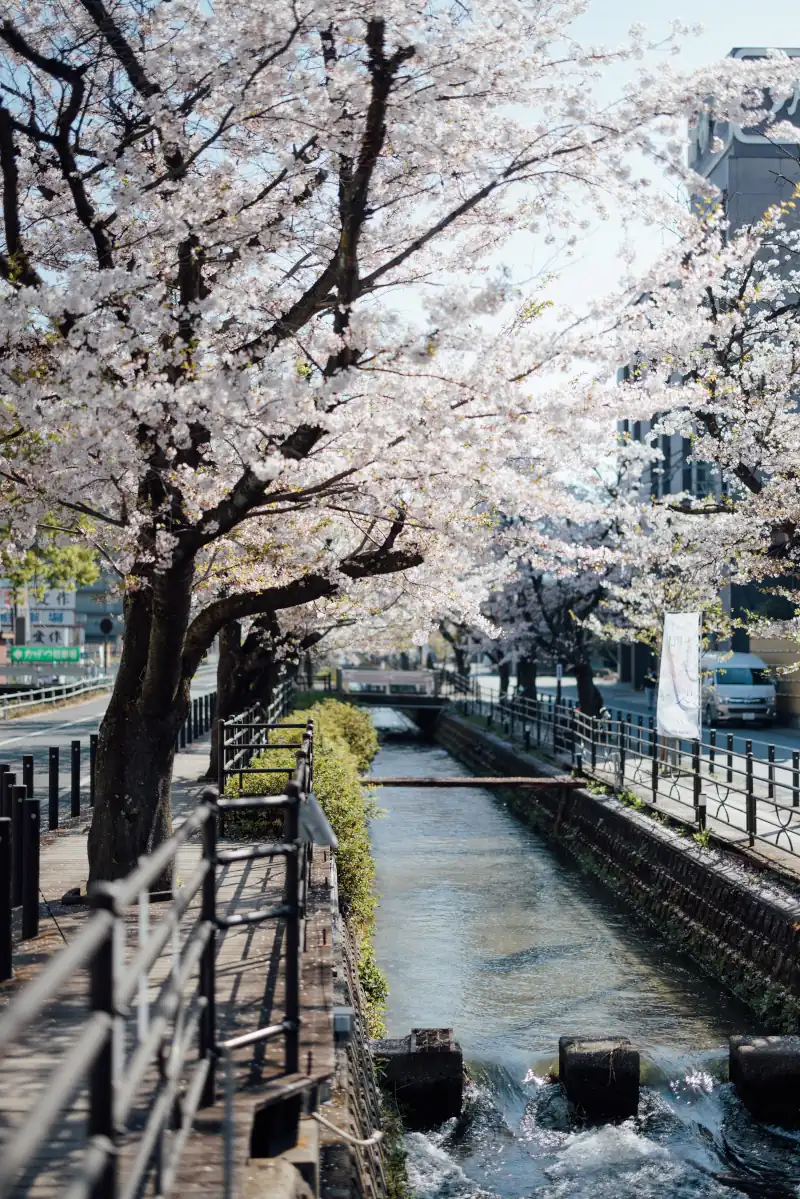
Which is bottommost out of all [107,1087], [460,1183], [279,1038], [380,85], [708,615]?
[460,1183]

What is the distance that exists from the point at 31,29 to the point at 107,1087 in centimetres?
815

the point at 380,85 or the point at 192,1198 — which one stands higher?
the point at 380,85

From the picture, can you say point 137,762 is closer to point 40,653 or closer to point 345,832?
point 345,832

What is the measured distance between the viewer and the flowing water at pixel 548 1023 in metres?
8.34

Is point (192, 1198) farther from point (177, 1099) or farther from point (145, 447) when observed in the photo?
point (145, 447)

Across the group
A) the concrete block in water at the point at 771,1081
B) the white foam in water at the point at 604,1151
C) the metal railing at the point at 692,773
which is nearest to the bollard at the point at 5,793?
the white foam in water at the point at 604,1151

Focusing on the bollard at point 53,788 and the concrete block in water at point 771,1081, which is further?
the bollard at point 53,788

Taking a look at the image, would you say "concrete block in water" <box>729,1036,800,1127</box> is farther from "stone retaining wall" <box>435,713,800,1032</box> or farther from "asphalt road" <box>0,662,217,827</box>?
"asphalt road" <box>0,662,217,827</box>

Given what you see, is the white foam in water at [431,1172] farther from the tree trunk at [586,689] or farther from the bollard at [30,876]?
the tree trunk at [586,689]

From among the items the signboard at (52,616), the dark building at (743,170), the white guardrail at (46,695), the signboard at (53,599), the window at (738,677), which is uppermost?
the dark building at (743,170)

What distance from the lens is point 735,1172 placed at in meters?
8.30

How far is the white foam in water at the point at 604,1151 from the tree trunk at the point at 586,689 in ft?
75.7

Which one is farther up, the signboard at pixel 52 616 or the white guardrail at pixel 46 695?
the signboard at pixel 52 616

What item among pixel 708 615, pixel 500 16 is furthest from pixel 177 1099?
pixel 708 615
